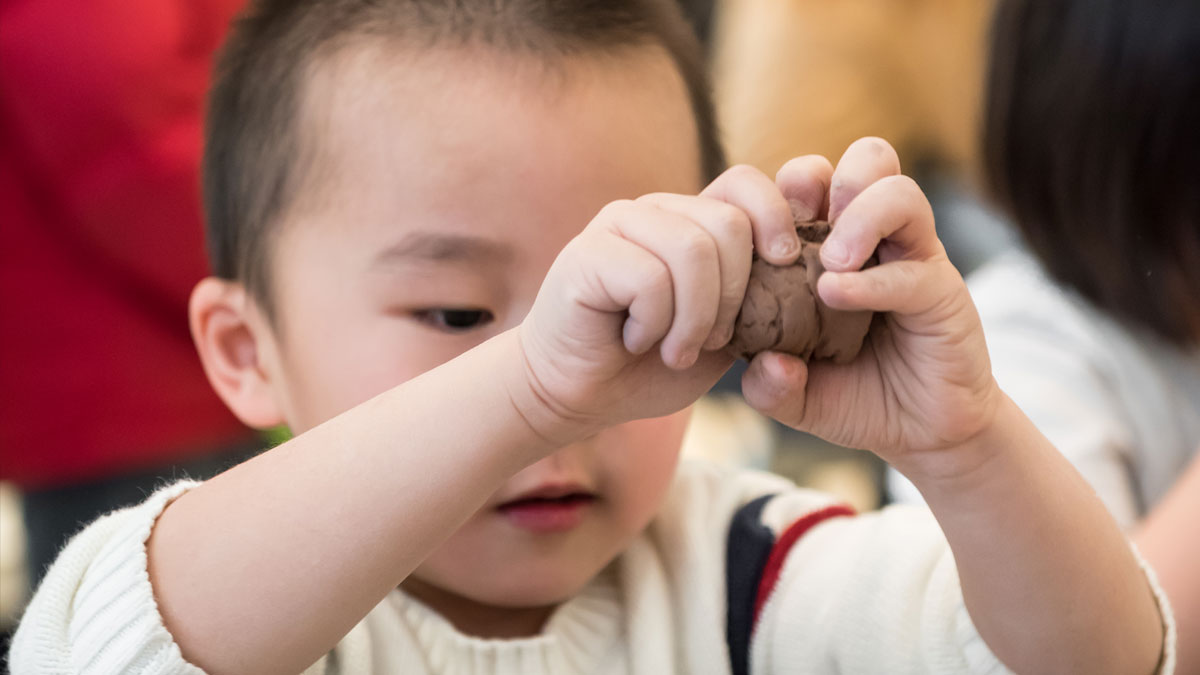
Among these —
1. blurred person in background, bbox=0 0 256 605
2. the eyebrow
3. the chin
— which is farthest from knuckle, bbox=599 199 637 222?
blurred person in background, bbox=0 0 256 605

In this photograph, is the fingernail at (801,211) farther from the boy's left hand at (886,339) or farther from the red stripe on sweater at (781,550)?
the red stripe on sweater at (781,550)

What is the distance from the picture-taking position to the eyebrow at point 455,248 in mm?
703

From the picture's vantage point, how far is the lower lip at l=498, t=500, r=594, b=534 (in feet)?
2.42

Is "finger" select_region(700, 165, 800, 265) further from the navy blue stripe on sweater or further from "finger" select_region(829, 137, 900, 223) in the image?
the navy blue stripe on sweater

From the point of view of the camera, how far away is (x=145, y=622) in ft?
2.03

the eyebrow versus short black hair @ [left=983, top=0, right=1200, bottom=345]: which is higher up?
the eyebrow

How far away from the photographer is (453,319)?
72cm

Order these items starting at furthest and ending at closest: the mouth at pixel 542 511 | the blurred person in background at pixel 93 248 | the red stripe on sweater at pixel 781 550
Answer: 1. the blurred person in background at pixel 93 248
2. the red stripe on sweater at pixel 781 550
3. the mouth at pixel 542 511

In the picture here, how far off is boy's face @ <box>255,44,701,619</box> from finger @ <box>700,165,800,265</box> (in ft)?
0.59

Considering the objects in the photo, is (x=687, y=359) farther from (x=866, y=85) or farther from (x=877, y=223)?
(x=866, y=85)

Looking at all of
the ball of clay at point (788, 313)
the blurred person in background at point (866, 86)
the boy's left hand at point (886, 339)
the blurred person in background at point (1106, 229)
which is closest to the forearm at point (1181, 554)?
the blurred person in background at point (1106, 229)

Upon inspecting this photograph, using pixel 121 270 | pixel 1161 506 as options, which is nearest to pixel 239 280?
pixel 121 270

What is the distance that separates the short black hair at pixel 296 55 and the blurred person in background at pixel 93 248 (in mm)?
371

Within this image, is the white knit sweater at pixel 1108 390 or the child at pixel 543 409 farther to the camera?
the white knit sweater at pixel 1108 390
